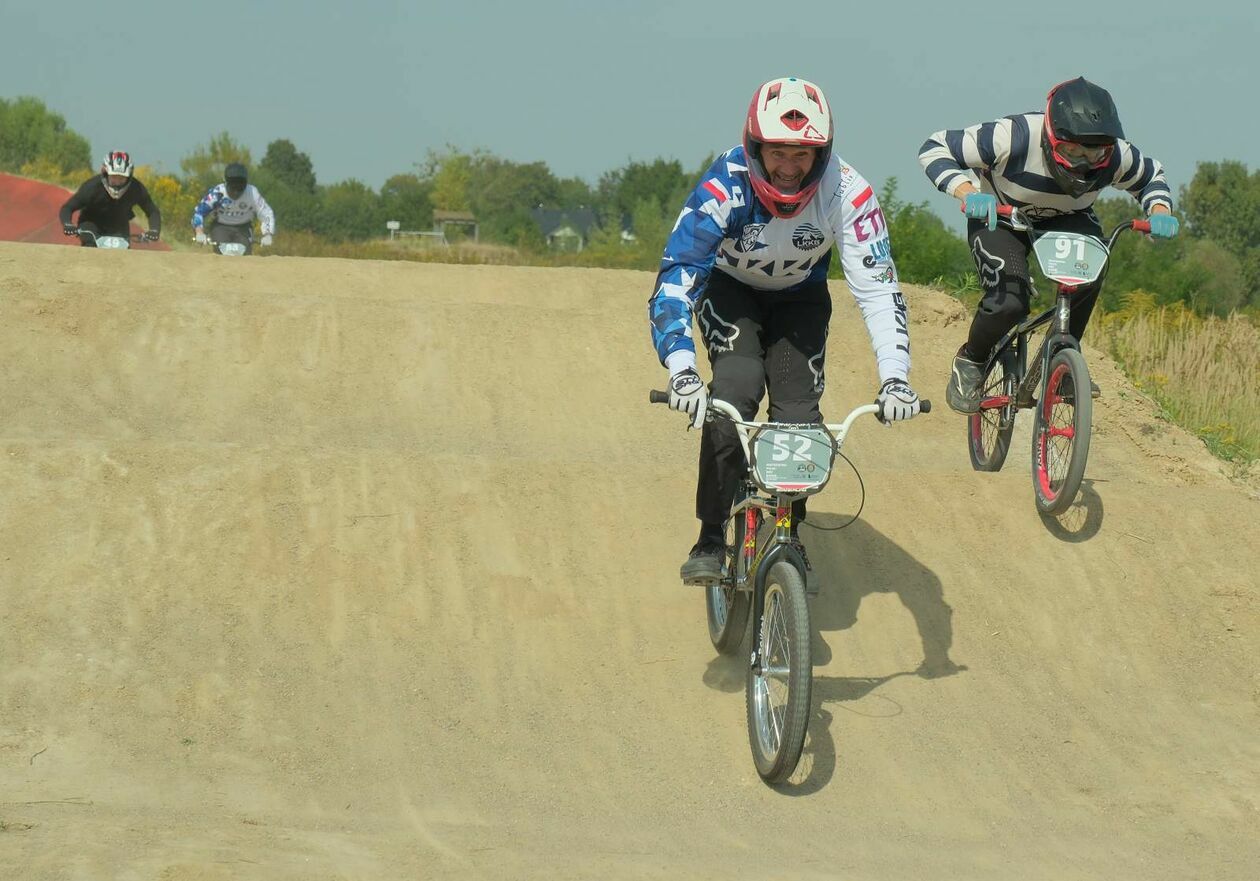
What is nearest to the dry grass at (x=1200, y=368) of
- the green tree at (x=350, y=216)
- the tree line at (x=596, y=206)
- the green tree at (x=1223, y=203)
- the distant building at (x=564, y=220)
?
the tree line at (x=596, y=206)

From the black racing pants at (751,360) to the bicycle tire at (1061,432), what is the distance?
78.7 inches

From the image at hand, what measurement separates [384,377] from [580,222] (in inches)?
3338

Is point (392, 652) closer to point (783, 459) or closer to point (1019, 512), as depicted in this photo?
point (783, 459)

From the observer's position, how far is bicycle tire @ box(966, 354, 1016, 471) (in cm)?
888

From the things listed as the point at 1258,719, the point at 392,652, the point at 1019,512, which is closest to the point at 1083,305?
the point at 1019,512

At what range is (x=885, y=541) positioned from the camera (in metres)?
8.15

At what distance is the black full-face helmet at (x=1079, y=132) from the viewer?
7719mm

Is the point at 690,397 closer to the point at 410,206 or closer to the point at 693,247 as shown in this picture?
the point at 693,247

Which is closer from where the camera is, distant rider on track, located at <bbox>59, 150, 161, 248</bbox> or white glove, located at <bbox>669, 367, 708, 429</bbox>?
white glove, located at <bbox>669, 367, 708, 429</bbox>

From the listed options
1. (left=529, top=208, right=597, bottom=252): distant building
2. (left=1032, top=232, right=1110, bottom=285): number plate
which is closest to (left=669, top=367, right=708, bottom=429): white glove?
(left=1032, top=232, right=1110, bottom=285): number plate

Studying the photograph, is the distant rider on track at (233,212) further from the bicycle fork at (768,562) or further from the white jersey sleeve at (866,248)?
the bicycle fork at (768,562)

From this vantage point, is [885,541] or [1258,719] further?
[885,541]

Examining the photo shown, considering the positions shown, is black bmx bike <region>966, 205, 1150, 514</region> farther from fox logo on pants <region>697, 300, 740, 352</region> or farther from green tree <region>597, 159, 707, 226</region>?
green tree <region>597, 159, 707, 226</region>

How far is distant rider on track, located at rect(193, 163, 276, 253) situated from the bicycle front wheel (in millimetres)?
12631
